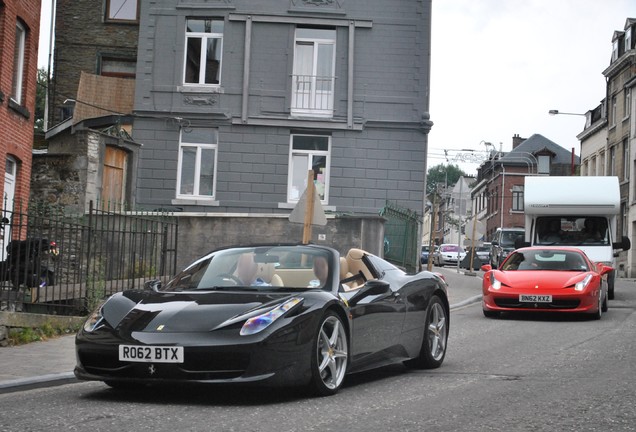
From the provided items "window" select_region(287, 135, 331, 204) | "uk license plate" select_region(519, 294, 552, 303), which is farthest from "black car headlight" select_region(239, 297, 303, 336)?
"window" select_region(287, 135, 331, 204)

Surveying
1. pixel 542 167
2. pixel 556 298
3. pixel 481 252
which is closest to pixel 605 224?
pixel 556 298

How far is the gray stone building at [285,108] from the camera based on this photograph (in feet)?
93.5

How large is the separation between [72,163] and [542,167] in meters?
64.2

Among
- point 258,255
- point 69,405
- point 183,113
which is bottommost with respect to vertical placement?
point 69,405

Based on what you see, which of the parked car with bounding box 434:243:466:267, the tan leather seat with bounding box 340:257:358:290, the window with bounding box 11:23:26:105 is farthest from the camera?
the parked car with bounding box 434:243:466:267

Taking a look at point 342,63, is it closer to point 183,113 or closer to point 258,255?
point 183,113

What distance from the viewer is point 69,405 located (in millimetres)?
7145

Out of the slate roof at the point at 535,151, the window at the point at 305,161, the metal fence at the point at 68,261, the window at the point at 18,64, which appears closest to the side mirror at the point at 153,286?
the metal fence at the point at 68,261

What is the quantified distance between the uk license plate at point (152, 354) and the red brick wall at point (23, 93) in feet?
46.0

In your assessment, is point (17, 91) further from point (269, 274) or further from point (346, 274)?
point (269, 274)

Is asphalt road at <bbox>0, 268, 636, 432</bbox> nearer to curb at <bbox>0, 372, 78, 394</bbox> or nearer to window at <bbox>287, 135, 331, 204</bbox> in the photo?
curb at <bbox>0, 372, 78, 394</bbox>

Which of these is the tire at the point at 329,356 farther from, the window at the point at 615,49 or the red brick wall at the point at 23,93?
the window at the point at 615,49

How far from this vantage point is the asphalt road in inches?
247

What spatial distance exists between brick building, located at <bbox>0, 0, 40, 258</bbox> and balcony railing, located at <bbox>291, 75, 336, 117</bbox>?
26.6 feet
